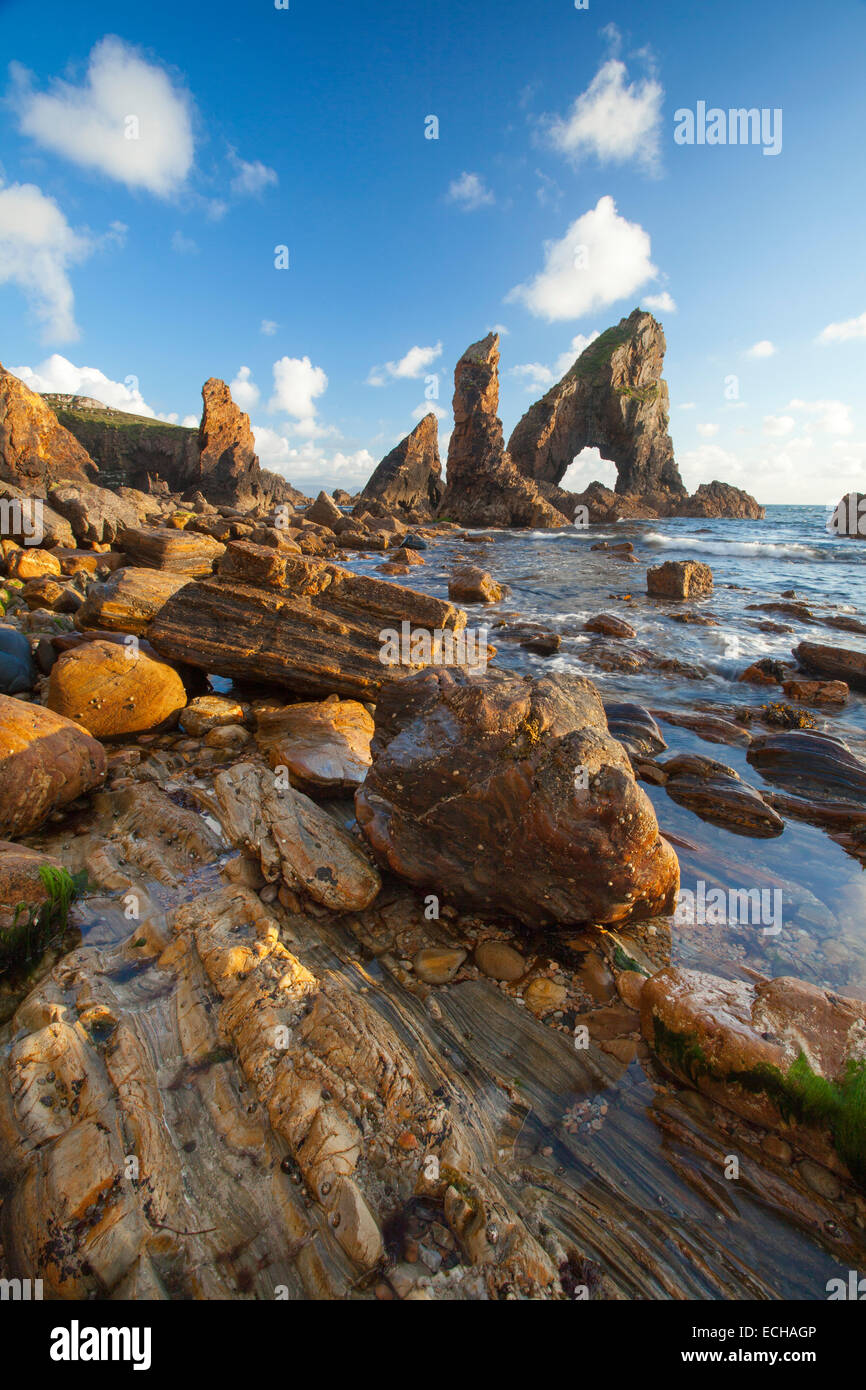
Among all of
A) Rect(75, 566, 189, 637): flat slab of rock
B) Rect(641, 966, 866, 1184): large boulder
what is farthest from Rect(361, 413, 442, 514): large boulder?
Rect(641, 966, 866, 1184): large boulder

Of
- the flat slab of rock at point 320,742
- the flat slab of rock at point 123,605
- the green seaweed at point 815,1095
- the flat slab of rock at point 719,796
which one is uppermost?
the flat slab of rock at point 123,605

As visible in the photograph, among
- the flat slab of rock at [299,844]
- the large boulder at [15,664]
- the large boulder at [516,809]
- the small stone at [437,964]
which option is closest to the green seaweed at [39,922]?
the flat slab of rock at [299,844]

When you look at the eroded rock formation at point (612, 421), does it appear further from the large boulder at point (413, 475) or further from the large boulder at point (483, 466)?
the large boulder at point (413, 475)

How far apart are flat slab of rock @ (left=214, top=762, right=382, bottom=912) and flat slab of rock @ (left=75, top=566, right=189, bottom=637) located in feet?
15.3

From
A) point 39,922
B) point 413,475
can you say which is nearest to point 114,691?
point 39,922

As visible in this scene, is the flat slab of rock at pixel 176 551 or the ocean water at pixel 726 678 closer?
the ocean water at pixel 726 678

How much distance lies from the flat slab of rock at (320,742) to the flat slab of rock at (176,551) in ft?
21.2

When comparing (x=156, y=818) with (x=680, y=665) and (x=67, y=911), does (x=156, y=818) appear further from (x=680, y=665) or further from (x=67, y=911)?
(x=680, y=665)

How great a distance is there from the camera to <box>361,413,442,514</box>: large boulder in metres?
73.0

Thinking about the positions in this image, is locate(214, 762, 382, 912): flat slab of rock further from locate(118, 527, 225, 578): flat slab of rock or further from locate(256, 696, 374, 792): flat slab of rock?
locate(118, 527, 225, 578): flat slab of rock

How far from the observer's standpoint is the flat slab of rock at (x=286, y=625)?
742cm

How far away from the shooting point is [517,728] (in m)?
3.96

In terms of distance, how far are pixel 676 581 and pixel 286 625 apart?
17459mm

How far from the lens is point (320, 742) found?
5.98 m
